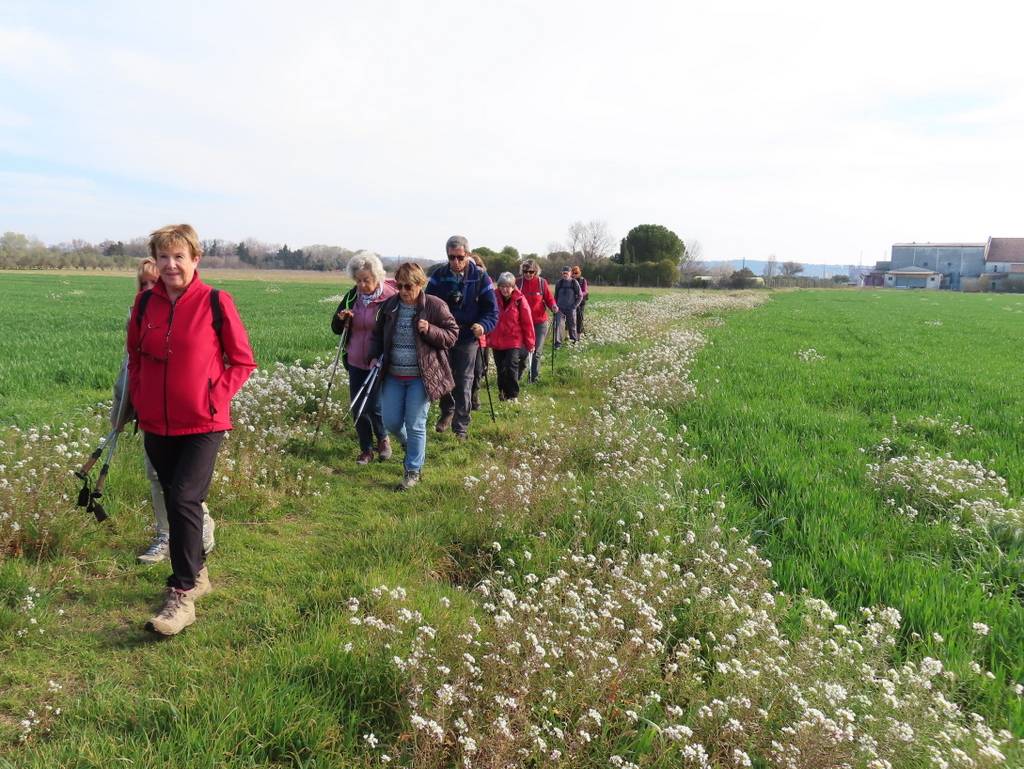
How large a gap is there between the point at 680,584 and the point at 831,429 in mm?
4625

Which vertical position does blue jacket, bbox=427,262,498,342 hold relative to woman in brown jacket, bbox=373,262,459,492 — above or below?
above

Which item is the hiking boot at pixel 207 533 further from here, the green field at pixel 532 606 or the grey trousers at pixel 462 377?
the grey trousers at pixel 462 377

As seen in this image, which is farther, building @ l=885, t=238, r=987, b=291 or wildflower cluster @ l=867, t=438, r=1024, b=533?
building @ l=885, t=238, r=987, b=291

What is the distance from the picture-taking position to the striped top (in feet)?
19.4

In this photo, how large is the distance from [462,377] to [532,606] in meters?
4.56

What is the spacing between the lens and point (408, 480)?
596cm

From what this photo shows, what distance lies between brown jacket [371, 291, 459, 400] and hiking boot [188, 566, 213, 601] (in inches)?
101

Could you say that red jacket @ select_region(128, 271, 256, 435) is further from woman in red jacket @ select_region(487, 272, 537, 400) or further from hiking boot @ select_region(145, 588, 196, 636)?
woman in red jacket @ select_region(487, 272, 537, 400)

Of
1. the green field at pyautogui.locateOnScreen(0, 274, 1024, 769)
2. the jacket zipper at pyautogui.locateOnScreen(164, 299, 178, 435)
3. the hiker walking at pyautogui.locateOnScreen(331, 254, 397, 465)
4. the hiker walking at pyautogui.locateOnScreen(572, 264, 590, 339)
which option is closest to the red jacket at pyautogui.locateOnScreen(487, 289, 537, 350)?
the green field at pyautogui.locateOnScreen(0, 274, 1024, 769)

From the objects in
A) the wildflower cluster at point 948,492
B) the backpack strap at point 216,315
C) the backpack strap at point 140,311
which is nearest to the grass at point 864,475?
the wildflower cluster at point 948,492

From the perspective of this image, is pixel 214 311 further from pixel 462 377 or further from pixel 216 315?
pixel 462 377

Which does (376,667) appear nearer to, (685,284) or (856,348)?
(856,348)

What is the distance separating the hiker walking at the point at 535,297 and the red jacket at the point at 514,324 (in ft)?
6.54

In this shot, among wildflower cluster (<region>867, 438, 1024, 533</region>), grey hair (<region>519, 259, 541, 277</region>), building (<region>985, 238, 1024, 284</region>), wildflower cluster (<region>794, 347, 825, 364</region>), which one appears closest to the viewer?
wildflower cluster (<region>867, 438, 1024, 533</region>)
